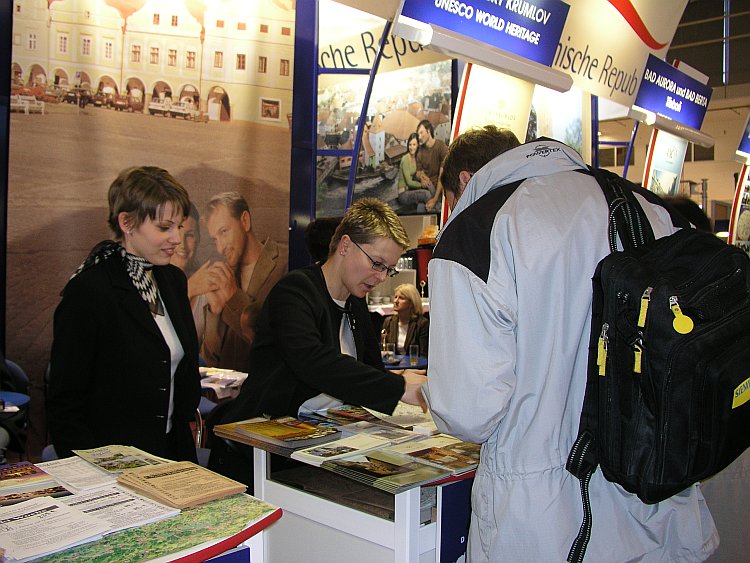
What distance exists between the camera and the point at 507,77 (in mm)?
4910

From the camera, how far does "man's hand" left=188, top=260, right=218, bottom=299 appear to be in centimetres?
439

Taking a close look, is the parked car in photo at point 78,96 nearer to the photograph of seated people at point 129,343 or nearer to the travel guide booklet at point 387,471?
the photograph of seated people at point 129,343

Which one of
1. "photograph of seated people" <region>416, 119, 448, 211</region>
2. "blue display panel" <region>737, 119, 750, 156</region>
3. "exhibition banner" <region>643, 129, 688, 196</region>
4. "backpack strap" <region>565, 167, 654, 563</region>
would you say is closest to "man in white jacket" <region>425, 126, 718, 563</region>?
"backpack strap" <region>565, 167, 654, 563</region>

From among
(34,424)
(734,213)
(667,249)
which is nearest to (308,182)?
(34,424)

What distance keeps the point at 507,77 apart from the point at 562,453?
386cm

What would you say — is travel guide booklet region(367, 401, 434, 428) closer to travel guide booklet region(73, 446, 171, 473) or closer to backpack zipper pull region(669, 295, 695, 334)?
travel guide booklet region(73, 446, 171, 473)

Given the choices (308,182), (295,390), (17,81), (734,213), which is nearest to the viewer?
(295,390)

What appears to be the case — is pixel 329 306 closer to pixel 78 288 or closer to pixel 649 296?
pixel 78 288

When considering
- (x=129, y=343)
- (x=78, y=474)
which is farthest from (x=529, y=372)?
(x=129, y=343)

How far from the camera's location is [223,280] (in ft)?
14.8

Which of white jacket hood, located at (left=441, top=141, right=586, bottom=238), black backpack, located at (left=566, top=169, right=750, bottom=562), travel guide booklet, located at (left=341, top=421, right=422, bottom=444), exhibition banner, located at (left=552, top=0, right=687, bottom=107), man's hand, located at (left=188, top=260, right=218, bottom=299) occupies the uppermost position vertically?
exhibition banner, located at (left=552, top=0, right=687, bottom=107)

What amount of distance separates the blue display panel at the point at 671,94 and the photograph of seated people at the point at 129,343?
17.3 feet

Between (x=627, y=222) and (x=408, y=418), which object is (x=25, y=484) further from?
(x=627, y=222)

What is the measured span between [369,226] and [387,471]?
1.08 meters
